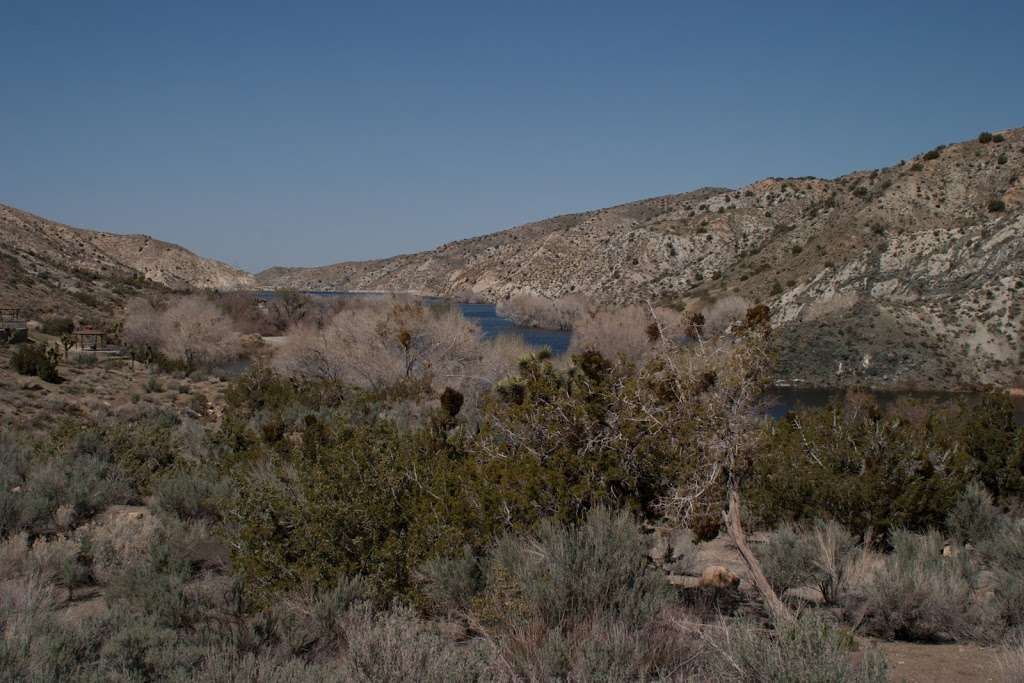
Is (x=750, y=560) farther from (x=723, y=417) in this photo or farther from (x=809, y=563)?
(x=809, y=563)

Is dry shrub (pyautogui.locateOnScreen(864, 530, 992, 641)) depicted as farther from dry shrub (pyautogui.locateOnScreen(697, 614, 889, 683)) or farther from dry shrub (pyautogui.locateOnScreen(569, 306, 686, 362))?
dry shrub (pyautogui.locateOnScreen(569, 306, 686, 362))

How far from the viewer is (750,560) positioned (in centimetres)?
632

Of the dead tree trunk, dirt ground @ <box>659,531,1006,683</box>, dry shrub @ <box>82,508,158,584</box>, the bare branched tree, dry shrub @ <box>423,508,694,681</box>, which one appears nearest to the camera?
dry shrub @ <box>423,508,694,681</box>

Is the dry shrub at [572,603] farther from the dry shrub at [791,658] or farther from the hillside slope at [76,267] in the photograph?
the hillside slope at [76,267]

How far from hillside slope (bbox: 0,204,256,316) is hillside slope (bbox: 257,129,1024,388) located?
46.2 metres

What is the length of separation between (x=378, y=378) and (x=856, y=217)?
175 feet

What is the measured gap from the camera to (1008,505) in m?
12.8

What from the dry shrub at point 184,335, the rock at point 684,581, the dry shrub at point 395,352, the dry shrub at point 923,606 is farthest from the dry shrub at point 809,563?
the dry shrub at point 184,335

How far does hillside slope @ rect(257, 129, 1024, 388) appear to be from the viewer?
145 feet

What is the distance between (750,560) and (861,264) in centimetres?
5456

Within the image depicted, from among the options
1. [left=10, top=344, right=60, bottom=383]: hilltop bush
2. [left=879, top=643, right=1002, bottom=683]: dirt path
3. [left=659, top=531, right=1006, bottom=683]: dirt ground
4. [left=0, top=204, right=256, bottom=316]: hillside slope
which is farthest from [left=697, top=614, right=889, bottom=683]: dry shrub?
[left=0, top=204, right=256, bottom=316]: hillside slope

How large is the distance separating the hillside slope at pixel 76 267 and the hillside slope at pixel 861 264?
151 feet

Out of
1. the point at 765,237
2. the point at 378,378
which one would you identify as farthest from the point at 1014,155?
the point at 378,378

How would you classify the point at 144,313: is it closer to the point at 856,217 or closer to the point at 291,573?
the point at 291,573
